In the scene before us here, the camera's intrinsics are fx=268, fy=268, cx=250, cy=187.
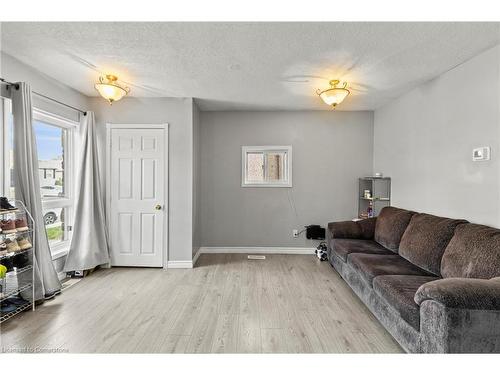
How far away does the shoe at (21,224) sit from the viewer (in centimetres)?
258

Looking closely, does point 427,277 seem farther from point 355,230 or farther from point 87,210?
point 87,210

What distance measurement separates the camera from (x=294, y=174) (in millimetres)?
4758

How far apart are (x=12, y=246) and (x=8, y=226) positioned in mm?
191

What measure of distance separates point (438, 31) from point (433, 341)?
229 cm

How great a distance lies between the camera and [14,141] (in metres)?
2.67

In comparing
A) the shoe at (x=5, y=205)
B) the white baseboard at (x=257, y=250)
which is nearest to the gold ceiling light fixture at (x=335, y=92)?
the white baseboard at (x=257, y=250)

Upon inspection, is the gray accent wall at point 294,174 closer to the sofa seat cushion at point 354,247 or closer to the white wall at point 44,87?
the sofa seat cushion at point 354,247

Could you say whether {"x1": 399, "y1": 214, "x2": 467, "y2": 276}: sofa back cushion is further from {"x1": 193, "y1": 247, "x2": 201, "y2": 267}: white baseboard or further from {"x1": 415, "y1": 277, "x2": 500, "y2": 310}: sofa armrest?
{"x1": 193, "y1": 247, "x2": 201, "y2": 267}: white baseboard

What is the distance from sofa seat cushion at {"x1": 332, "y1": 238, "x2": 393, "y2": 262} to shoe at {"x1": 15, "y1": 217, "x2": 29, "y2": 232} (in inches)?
137

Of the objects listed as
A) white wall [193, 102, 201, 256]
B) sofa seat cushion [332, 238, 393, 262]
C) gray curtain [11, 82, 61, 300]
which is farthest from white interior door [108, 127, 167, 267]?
sofa seat cushion [332, 238, 393, 262]

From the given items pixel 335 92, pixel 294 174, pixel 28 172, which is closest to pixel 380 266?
pixel 335 92

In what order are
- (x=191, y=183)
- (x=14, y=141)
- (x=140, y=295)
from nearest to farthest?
(x=14, y=141)
(x=140, y=295)
(x=191, y=183)

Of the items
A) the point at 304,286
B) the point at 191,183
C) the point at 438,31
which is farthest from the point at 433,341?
the point at 191,183
